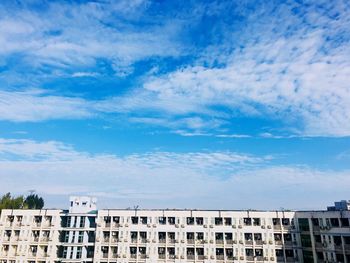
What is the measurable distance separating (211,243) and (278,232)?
16.4 metres

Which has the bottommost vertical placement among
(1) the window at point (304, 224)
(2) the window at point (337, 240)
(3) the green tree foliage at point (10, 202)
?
(2) the window at point (337, 240)

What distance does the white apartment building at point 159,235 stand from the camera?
213ft

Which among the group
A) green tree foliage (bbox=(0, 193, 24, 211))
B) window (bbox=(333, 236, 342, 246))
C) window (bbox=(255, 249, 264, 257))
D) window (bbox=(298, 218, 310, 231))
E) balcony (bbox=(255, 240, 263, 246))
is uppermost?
green tree foliage (bbox=(0, 193, 24, 211))

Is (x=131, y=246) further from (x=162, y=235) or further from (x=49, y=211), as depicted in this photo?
(x=49, y=211)

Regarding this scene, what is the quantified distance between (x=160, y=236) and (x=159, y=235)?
13.9 inches

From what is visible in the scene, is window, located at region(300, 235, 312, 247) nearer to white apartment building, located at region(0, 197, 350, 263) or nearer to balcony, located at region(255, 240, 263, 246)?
white apartment building, located at region(0, 197, 350, 263)

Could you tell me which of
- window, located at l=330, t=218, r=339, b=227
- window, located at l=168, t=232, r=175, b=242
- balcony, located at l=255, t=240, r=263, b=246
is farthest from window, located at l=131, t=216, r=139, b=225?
window, located at l=330, t=218, r=339, b=227

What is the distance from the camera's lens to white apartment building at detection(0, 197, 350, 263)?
65.0 m

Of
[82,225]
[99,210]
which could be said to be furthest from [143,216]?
[82,225]

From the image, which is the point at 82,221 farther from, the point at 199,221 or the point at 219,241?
the point at 219,241

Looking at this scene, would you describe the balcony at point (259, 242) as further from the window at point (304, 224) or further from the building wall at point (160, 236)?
the window at point (304, 224)

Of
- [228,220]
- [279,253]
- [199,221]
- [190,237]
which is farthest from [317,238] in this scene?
[190,237]

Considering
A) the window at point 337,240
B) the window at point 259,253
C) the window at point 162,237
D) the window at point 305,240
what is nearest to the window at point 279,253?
the window at point 259,253

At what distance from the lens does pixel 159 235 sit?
7006cm
